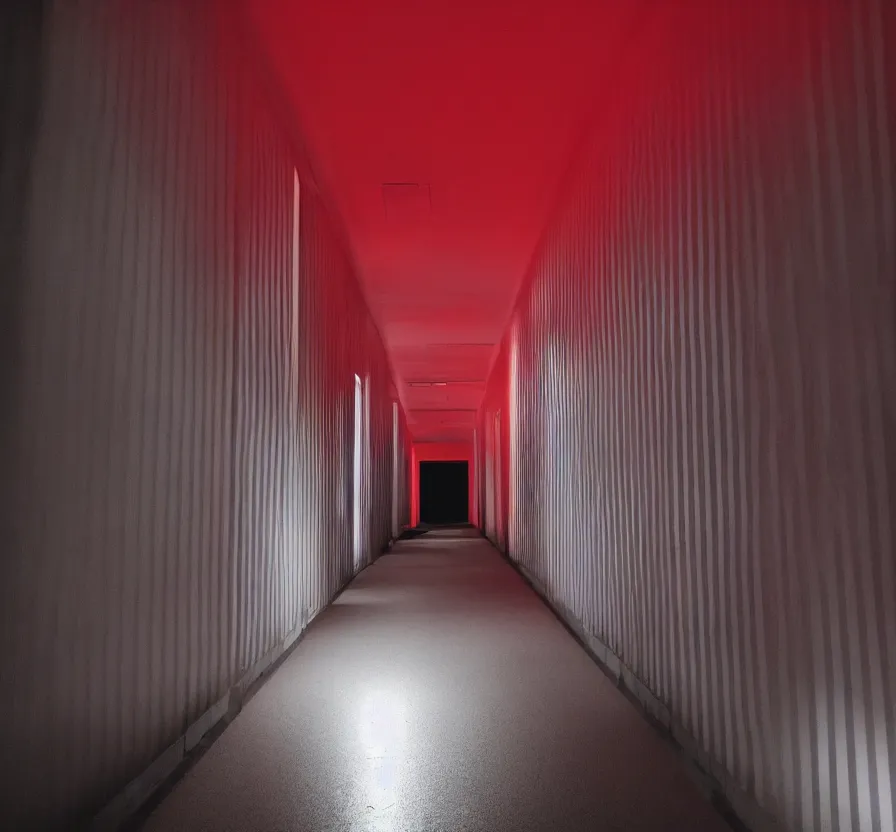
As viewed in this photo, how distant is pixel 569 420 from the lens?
16.3 ft

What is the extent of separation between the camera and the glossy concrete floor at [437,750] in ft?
6.59

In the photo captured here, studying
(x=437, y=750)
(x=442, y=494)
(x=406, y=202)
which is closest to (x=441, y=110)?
(x=406, y=202)

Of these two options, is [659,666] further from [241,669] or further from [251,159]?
[251,159]

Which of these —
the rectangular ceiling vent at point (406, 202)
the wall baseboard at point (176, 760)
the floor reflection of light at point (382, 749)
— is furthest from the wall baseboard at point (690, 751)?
the rectangular ceiling vent at point (406, 202)

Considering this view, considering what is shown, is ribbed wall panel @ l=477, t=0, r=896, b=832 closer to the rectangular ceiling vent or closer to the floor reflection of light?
the floor reflection of light

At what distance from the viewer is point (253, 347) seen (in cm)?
346

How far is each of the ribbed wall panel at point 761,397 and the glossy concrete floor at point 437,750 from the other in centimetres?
26

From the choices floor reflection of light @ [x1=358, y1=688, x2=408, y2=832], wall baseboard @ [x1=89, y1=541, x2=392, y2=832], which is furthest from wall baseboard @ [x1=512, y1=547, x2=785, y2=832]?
wall baseboard @ [x1=89, y1=541, x2=392, y2=832]

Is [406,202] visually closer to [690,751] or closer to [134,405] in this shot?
[134,405]

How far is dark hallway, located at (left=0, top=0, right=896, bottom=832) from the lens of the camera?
1549mm

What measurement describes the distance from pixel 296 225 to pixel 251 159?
1044mm

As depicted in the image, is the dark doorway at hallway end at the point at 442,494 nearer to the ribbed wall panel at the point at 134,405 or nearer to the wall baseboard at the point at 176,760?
the ribbed wall panel at the point at 134,405

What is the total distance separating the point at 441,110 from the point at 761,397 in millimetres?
2892

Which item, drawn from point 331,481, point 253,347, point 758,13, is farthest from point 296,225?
point 758,13
